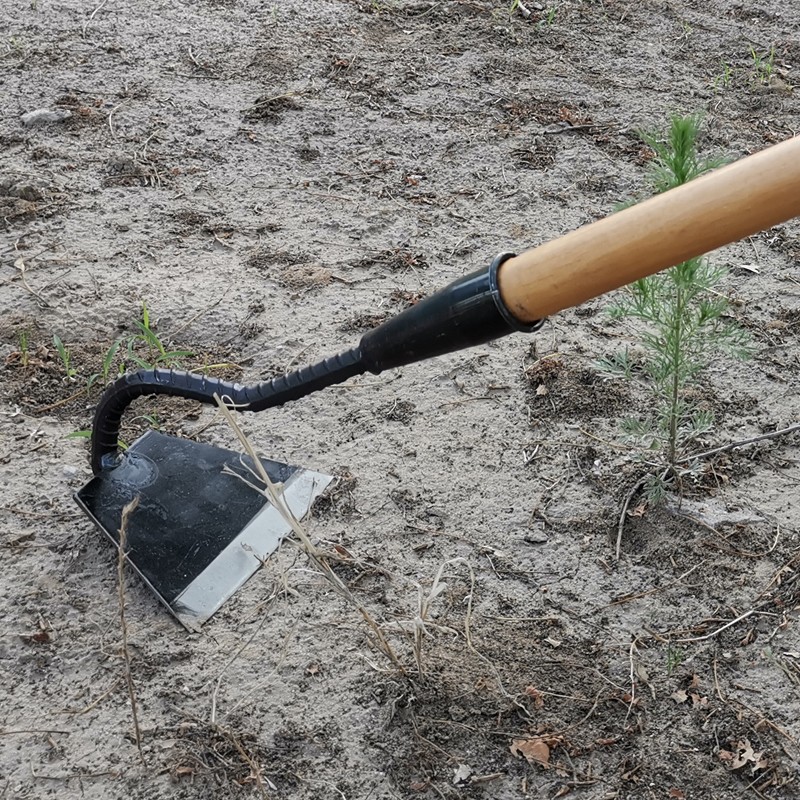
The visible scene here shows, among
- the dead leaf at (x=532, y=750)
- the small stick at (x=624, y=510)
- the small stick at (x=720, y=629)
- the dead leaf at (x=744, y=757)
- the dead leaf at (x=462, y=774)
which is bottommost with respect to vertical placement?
the dead leaf at (x=744, y=757)

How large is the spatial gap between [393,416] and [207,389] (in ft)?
2.44

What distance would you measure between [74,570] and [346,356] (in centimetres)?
96

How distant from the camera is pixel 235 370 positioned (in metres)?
2.88

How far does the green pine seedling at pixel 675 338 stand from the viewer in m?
2.03

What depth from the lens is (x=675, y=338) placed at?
2.19 meters

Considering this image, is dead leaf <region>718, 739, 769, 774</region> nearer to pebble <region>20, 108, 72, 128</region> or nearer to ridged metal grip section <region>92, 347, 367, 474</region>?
ridged metal grip section <region>92, 347, 367, 474</region>

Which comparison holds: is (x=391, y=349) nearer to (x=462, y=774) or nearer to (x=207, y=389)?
(x=207, y=389)

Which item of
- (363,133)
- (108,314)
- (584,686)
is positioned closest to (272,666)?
(584,686)

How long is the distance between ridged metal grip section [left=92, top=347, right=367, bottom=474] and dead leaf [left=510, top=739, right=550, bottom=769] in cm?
82

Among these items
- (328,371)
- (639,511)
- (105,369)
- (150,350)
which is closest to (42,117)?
(150,350)

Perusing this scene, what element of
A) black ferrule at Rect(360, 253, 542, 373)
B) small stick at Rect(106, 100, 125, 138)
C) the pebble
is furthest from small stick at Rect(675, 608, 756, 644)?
the pebble

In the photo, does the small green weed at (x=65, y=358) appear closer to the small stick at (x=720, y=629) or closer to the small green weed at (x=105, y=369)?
the small green weed at (x=105, y=369)

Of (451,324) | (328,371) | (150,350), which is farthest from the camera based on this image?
(150,350)

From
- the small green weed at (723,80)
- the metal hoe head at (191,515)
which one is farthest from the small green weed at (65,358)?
the small green weed at (723,80)
